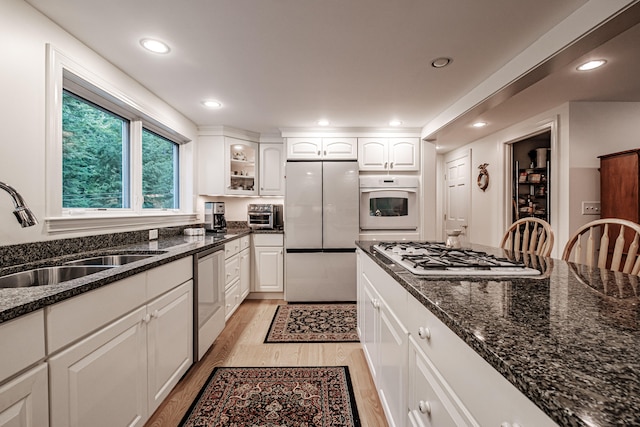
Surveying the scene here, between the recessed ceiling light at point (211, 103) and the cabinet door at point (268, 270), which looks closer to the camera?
the recessed ceiling light at point (211, 103)

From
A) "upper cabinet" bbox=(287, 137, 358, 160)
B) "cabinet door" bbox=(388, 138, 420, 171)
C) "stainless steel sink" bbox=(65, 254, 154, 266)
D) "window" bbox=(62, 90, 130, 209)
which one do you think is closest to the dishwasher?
"stainless steel sink" bbox=(65, 254, 154, 266)

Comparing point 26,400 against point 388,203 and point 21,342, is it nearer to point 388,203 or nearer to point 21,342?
point 21,342

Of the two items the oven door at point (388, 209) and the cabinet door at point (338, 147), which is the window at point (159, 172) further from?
the oven door at point (388, 209)

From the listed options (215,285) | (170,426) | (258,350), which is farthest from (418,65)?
(170,426)

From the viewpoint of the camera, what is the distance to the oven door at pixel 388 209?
12.5ft

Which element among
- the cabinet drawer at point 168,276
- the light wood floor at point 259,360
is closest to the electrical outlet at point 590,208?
the light wood floor at point 259,360

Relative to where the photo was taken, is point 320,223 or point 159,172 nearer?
point 159,172

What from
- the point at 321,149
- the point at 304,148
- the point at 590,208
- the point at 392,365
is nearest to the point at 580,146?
the point at 590,208

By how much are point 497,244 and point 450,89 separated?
267 centimetres

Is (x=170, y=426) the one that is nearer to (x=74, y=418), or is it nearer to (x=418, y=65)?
(x=74, y=418)

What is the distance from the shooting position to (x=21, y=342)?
86 cm

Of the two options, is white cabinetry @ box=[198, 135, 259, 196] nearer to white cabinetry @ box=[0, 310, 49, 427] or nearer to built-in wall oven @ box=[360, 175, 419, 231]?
built-in wall oven @ box=[360, 175, 419, 231]

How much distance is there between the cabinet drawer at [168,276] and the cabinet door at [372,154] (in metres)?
2.50

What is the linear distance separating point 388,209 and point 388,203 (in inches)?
3.0
